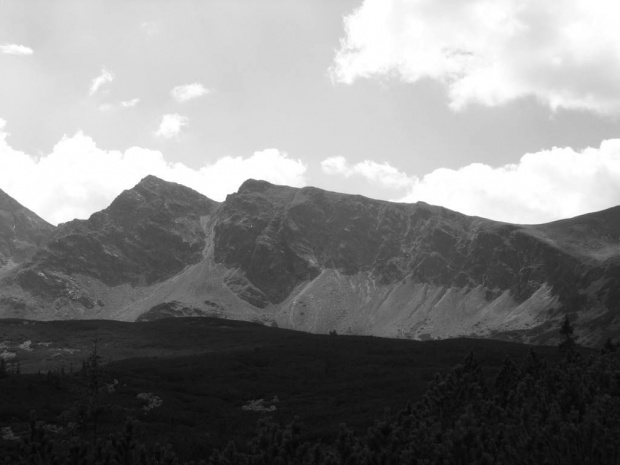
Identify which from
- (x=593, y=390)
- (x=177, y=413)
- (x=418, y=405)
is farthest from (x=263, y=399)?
(x=593, y=390)

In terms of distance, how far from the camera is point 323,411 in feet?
454

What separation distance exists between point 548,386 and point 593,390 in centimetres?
1054

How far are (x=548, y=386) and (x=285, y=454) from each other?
36.2m

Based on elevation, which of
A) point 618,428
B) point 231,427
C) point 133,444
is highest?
point 618,428

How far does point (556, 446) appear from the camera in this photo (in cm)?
4581

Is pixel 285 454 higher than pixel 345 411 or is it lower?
higher

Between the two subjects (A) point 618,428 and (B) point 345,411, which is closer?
(A) point 618,428

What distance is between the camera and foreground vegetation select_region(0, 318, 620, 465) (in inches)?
1934

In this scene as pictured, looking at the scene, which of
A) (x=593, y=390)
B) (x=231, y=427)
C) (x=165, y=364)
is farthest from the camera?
(x=165, y=364)

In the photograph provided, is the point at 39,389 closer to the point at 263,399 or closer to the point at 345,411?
the point at 263,399

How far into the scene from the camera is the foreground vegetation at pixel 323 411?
4912cm

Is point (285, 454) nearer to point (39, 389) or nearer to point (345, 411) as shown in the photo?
point (345, 411)

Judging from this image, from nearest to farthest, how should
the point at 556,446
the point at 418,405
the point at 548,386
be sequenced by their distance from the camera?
the point at 556,446
the point at 548,386
the point at 418,405

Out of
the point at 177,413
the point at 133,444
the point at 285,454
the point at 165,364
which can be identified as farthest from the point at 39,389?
the point at 285,454
